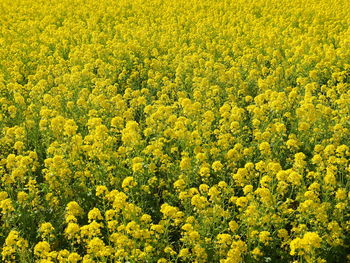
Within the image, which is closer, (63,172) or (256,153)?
(63,172)

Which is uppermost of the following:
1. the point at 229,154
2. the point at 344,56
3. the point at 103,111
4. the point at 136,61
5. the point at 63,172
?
the point at 344,56

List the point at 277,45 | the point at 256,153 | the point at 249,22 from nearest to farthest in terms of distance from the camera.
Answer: the point at 256,153 < the point at 277,45 < the point at 249,22

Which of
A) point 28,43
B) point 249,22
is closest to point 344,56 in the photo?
point 249,22

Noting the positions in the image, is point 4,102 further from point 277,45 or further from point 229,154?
point 277,45

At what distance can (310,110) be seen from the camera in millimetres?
6359

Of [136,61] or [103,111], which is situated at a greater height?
[136,61]

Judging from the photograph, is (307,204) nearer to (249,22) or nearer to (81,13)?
(249,22)

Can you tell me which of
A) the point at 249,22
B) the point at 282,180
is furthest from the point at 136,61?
the point at 282,180

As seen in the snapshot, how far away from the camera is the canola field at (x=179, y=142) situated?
4.42 metres

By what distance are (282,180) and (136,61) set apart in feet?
20.0

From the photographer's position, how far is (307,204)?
440 cm

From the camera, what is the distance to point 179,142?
A: 6.35 metres

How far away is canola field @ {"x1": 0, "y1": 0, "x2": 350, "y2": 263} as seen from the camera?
14.5ft

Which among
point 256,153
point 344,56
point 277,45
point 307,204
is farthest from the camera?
→ point 277,45
